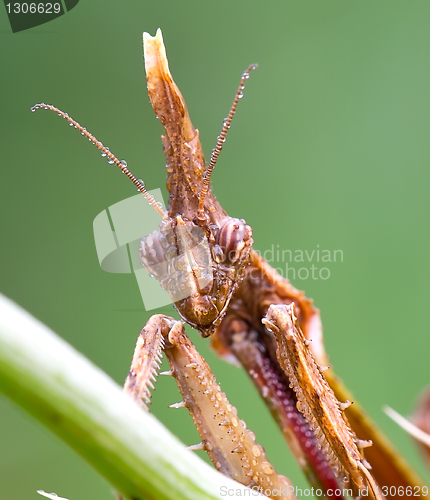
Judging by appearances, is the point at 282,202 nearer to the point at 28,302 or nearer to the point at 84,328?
the point at 84,328

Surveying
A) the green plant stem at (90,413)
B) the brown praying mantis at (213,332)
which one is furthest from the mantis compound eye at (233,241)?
the green plant stem at (90,413)

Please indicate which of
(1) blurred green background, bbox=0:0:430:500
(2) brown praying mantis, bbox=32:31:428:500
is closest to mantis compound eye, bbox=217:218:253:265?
(2) brown praying mantis, bbox=32:31:428:500

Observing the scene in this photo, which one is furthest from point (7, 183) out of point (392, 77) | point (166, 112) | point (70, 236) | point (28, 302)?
point (392, 77)

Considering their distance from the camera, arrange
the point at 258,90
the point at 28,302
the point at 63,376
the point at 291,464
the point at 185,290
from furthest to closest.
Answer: the point at 258,90, the point at 28,302, the point at 291,464, the point at 185,290, the point at 63,376

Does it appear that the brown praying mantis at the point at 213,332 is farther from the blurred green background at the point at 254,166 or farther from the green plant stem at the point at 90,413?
the blurred green background at the point at 254,166

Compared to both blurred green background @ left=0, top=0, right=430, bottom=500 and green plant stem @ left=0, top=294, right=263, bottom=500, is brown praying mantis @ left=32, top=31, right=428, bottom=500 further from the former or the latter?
blurred green background @ left=0, top=0, right=430, bottom=500

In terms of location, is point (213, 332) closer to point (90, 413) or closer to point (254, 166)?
point (90, 413)
